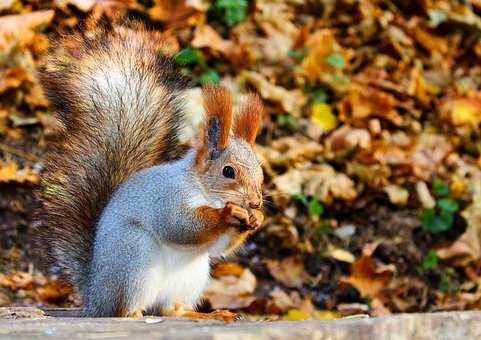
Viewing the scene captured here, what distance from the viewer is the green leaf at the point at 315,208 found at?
10.7 ft

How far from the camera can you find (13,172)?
3.06 m

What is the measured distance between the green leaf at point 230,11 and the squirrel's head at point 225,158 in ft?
6.61

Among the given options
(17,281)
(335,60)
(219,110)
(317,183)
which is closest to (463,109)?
(335,60)

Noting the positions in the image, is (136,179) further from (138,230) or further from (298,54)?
(298,54)

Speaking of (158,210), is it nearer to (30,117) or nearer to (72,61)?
(72,61)

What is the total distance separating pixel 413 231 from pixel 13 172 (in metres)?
1.34

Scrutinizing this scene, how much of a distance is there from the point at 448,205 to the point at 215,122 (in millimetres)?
1667

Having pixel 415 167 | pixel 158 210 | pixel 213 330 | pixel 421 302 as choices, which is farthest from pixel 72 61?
pixel 415 167

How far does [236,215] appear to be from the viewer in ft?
5.76

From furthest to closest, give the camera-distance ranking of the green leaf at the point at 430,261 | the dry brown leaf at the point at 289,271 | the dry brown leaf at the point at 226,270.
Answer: the green leaf at the point at 430,261 → the dry brown leaf at the point at 289,271 → the dry brown leaf at the point at 226,270

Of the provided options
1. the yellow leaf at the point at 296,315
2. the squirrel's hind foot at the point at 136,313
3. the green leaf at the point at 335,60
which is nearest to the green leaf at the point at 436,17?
the green leaf at the point at 335,60

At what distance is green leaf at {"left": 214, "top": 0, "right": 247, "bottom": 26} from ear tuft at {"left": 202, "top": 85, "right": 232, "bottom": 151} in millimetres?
2054

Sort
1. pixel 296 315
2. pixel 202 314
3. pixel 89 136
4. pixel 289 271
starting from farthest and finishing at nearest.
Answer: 1. pixel 289 271
2. pixel 296 315
3. pixel 89 136
4. pixel 202 314

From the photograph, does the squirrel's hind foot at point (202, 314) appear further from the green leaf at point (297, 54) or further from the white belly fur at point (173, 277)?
the green leaf at point (297, 54)
